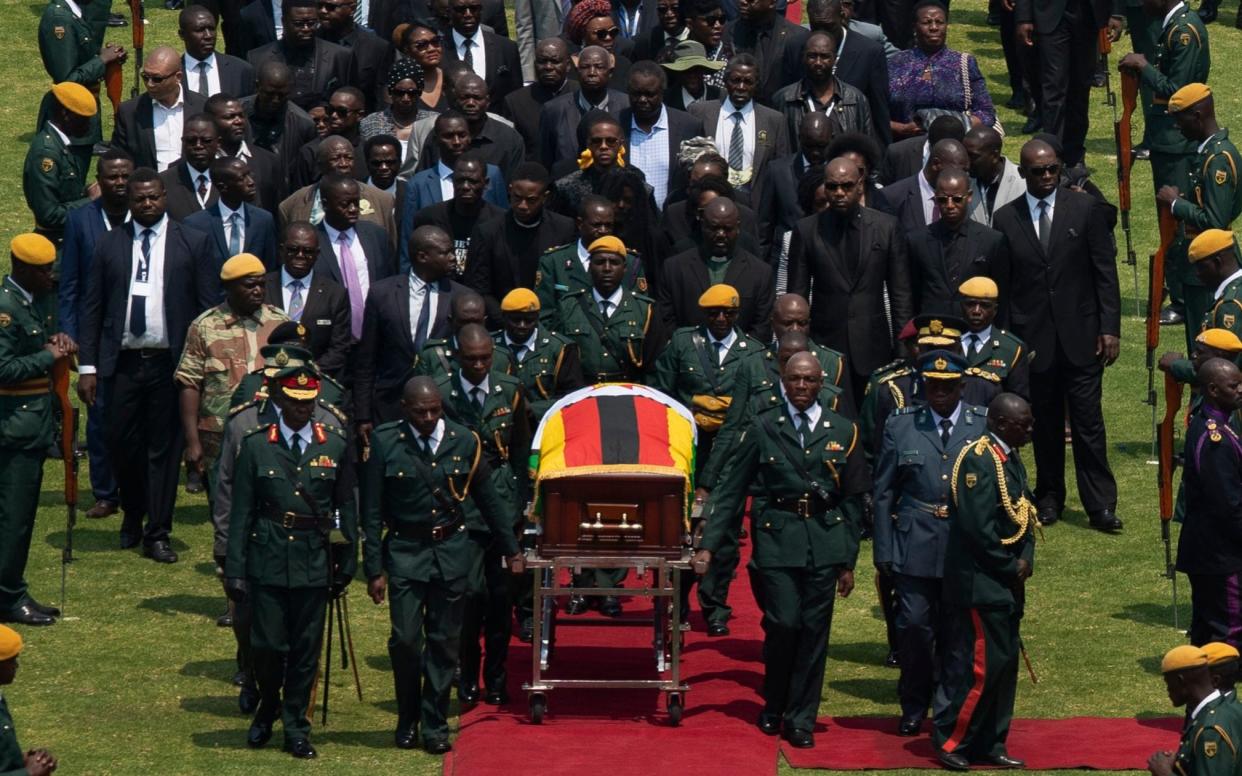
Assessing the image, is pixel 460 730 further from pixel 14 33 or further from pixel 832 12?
pixel 14 33

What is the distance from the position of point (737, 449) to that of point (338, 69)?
7.10m

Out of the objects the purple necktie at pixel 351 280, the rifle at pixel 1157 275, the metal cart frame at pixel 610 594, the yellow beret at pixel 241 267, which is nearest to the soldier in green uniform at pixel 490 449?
the metal cart frame at pixel 610 594

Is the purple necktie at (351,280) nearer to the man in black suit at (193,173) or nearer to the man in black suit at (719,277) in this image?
the man in black suit at (193,173)

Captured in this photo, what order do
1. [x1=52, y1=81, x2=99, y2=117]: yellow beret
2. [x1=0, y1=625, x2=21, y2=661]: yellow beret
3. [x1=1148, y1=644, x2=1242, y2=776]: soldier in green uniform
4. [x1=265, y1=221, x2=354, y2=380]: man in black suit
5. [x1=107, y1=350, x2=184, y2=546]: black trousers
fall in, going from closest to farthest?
[x1=1148, y1=644, x2=1242, y2=776]: soldier in green uniform
[x1=0, y1=625, x2=21, y2=661]: yellow beret
[x1=265, y1=221, x2=354, y2=380]: man in black suit
[x1=107, y1=350, x2=184, y2=546]: black trousers
[x1=52, y1=81, x2=99, y2=117]: yellow beret

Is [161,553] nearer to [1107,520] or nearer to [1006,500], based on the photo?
[1006,500]

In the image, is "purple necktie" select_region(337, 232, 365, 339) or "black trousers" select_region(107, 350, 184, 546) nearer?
"black trousers" select_region(107, 350, 184, 546)

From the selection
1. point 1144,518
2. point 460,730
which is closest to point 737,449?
point 460,730

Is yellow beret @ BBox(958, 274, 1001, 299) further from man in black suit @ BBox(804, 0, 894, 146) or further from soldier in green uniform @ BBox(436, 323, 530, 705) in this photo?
man in black suit @ BBox(804, 0, 894, 146)

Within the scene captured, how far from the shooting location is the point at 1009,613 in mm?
14328

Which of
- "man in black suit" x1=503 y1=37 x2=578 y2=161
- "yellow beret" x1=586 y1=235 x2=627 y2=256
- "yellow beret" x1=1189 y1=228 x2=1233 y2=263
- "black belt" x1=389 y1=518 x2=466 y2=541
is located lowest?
"black belt" x1=389 y1=518 x2=466 y2=541

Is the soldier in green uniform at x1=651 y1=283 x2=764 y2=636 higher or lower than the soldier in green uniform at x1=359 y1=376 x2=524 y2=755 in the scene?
higher

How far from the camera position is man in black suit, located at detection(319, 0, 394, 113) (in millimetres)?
21234

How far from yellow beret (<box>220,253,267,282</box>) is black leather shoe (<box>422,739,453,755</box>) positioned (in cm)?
342

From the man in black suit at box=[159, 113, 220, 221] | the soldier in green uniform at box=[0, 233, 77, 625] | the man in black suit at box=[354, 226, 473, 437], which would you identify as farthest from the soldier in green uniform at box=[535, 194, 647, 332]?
the soldier in green uniform at box=[0, 233, 77, 625]
